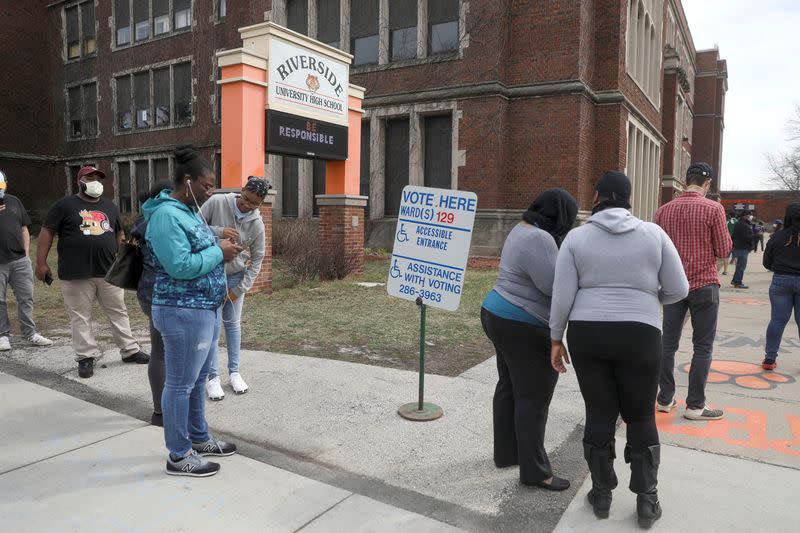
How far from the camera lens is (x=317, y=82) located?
444 inches

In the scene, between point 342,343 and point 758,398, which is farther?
point 342,343

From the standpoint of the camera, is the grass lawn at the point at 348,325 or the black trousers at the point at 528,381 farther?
the grass lawn at the point at 348,325

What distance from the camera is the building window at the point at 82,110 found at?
2755cm

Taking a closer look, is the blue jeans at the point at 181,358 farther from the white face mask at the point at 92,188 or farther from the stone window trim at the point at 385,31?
the stone window trim at the point at 385,31

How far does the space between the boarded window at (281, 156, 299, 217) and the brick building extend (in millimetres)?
51

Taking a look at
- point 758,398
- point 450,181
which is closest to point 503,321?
point 758,398

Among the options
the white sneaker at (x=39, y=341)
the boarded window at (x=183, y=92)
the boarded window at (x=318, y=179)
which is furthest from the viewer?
the boarded window at (x=183, y=92)

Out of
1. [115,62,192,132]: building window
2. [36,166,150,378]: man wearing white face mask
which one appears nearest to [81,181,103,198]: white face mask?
[36,166,150,378]: man wearing white face mask

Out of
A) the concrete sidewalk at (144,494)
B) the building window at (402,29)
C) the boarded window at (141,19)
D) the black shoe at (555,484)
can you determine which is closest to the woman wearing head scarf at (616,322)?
the black shoe at (555,484)

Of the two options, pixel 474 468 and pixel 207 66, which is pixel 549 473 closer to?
pixel 474 468

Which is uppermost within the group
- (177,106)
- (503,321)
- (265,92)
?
(177,106)

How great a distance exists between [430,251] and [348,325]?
370 centimetres

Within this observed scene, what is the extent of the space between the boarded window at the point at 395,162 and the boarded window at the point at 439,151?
2.42 ft

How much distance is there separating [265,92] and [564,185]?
909cm
